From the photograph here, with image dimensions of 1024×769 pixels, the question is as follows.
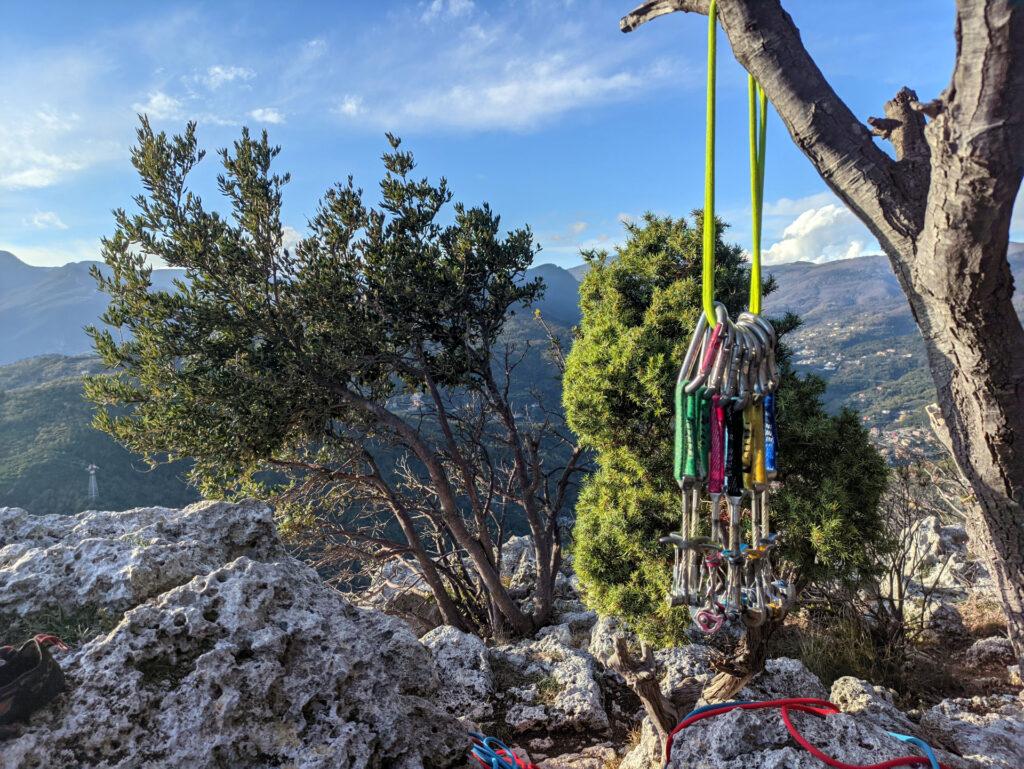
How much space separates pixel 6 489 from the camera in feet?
134

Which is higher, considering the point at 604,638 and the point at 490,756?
the point at 490,756

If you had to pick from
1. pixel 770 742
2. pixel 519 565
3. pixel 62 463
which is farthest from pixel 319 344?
pixel 62 463

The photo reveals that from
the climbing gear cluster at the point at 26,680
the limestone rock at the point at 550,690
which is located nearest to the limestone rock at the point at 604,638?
the limestone rock at the point at 550,690

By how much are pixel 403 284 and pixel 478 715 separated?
208 inches

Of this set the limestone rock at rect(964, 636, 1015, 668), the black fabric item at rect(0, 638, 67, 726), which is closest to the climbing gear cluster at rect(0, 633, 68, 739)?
the black fabric item at rect(0, 638, 67, 726)

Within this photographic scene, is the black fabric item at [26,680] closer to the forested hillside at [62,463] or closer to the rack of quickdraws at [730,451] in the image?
the rack of quickdraws at [730,451]

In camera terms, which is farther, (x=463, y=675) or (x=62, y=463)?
(x=62, y=463)

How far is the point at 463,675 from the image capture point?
5.90 metres

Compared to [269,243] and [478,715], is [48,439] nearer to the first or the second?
[269,243]

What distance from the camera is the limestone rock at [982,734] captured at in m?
3.35

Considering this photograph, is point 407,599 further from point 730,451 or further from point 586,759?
point 730,451

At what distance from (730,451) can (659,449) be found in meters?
3.04

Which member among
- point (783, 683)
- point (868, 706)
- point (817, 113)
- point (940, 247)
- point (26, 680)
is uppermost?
point (817, 113)

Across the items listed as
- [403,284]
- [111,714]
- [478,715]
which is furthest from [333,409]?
[111,714]
